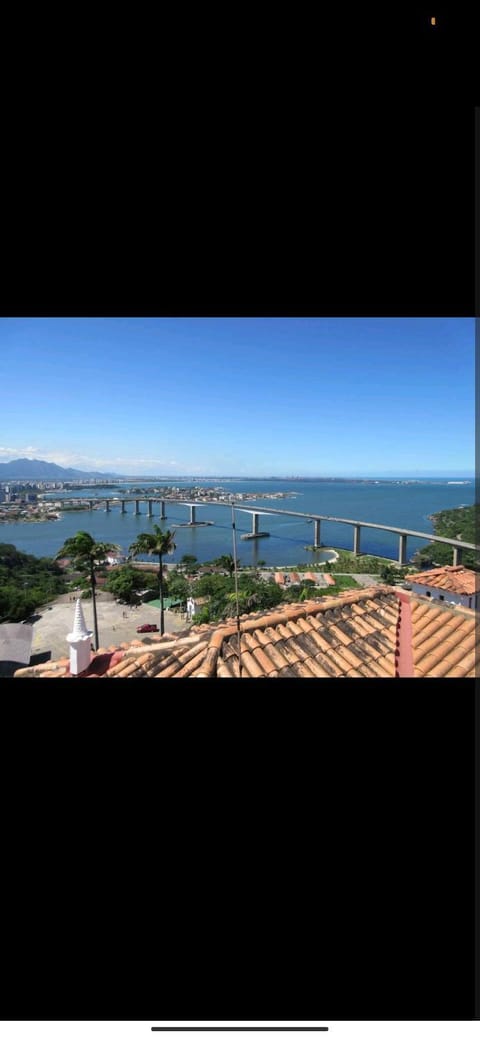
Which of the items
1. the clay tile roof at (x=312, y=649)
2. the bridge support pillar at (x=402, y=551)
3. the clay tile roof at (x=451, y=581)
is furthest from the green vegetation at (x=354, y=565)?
the clay tile roof at (x=312, y=649)

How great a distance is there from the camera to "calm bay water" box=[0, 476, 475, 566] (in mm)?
11586

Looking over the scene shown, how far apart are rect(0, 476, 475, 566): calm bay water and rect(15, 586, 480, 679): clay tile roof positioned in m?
8.33

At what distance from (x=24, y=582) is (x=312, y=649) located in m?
8.51

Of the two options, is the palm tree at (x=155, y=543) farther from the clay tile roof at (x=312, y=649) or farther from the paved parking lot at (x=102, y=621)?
the clay tile roof at (x=312, y=649)

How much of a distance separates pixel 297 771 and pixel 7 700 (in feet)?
2.50

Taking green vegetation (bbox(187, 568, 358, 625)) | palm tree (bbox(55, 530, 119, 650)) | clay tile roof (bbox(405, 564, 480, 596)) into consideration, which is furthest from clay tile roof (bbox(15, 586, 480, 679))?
palm tree (bbox(55, 530, 119, 650))

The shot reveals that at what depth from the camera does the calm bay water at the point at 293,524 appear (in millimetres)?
11586

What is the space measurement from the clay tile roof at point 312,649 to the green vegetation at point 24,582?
535 cm

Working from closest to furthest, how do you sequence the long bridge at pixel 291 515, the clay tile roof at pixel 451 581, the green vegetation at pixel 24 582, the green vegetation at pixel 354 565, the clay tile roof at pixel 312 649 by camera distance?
the clay tile roof at pixel 312 649, the clay tile roof at pixel 451 581, the green vegetation at pixel 24 582, the long bridge at pixel 291 515, the green vegetation at pixel 354 565

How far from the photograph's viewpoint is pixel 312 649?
1.24 metres

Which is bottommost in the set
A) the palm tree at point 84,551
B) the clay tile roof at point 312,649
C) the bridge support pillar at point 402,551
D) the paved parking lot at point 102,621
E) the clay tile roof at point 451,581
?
the paved parking lot at point 102,621
